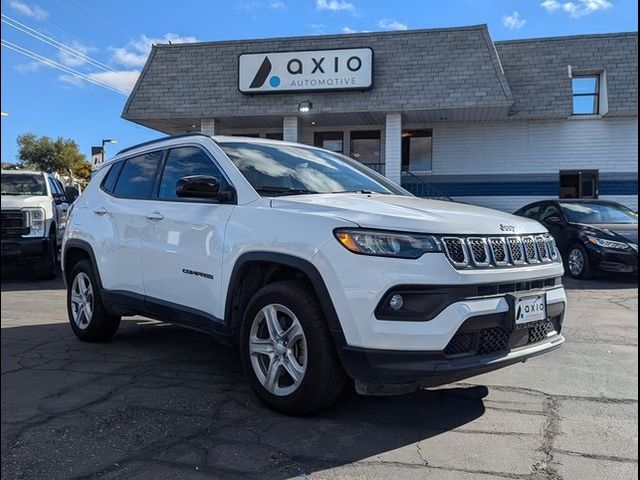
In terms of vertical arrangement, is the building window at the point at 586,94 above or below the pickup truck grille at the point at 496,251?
above

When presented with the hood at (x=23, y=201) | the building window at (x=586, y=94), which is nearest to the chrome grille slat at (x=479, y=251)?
the hood at (x=23, y=201)

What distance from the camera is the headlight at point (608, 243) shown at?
9.64 m

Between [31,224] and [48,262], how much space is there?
0.82m

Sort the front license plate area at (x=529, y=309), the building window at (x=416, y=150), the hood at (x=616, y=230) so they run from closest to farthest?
1. the front license plate area at (x=529, y=309)
2. the hood at (x=616, y=230)
3. the building window at (x=416, y=150)

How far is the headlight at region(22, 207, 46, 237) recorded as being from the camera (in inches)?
392

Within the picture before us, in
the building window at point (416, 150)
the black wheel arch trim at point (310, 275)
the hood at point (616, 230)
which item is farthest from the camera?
the building window at point (416, 150)

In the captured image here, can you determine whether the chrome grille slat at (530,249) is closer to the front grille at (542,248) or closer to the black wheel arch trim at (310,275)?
the front grille at (542,248)

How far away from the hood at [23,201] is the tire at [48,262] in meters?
0.63

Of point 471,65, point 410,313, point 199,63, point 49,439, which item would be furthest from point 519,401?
point 199,63

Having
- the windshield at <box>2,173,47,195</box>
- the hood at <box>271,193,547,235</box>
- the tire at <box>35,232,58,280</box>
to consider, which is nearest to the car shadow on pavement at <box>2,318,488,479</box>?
the hood at <box>271,193,547,235</box>

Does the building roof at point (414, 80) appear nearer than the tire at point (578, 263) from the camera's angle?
No

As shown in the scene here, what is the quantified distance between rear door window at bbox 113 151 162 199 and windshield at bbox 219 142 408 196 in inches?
35.9

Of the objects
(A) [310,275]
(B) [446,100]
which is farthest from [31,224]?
(B) [446,100]

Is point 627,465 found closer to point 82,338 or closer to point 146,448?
point 146,448
